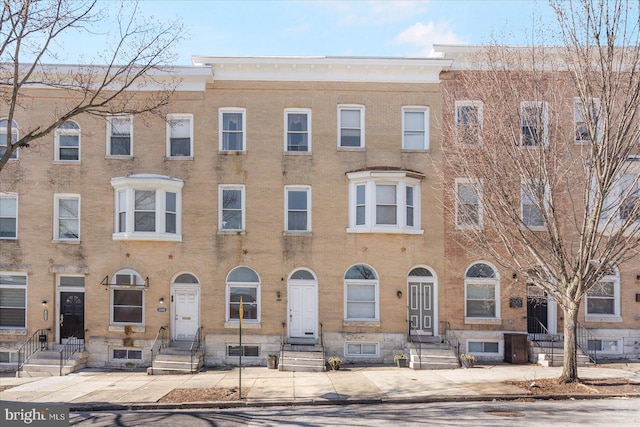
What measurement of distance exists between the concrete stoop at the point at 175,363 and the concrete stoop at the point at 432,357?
7.63 meters

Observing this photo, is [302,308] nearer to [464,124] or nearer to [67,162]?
[464,124]

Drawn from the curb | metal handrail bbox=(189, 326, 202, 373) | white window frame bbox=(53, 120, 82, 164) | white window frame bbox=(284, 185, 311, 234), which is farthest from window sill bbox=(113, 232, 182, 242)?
the curb

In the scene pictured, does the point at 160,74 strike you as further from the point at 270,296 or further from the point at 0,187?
the point at 270,296

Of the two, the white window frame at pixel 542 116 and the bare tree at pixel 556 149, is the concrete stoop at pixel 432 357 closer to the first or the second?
the bare tree at pixel 556 149

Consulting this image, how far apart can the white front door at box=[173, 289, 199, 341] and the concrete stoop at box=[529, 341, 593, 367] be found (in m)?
12.6

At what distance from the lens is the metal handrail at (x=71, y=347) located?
A: 1808 cm

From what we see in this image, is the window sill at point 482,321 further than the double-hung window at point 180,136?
No

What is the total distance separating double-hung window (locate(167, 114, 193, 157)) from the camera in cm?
1930

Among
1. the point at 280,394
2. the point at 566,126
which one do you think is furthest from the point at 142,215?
the point at 566,126

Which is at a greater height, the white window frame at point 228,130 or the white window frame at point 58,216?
the white window frame at point 228,130

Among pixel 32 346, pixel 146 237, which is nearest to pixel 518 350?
pixel 146 237

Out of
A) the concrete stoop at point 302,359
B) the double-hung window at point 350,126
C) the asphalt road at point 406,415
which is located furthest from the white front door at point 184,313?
the double-hung window at point 350,126

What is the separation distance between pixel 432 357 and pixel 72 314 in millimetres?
13660

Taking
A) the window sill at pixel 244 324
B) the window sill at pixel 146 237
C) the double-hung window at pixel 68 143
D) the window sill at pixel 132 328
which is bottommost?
the window sill at pixel 132 328
